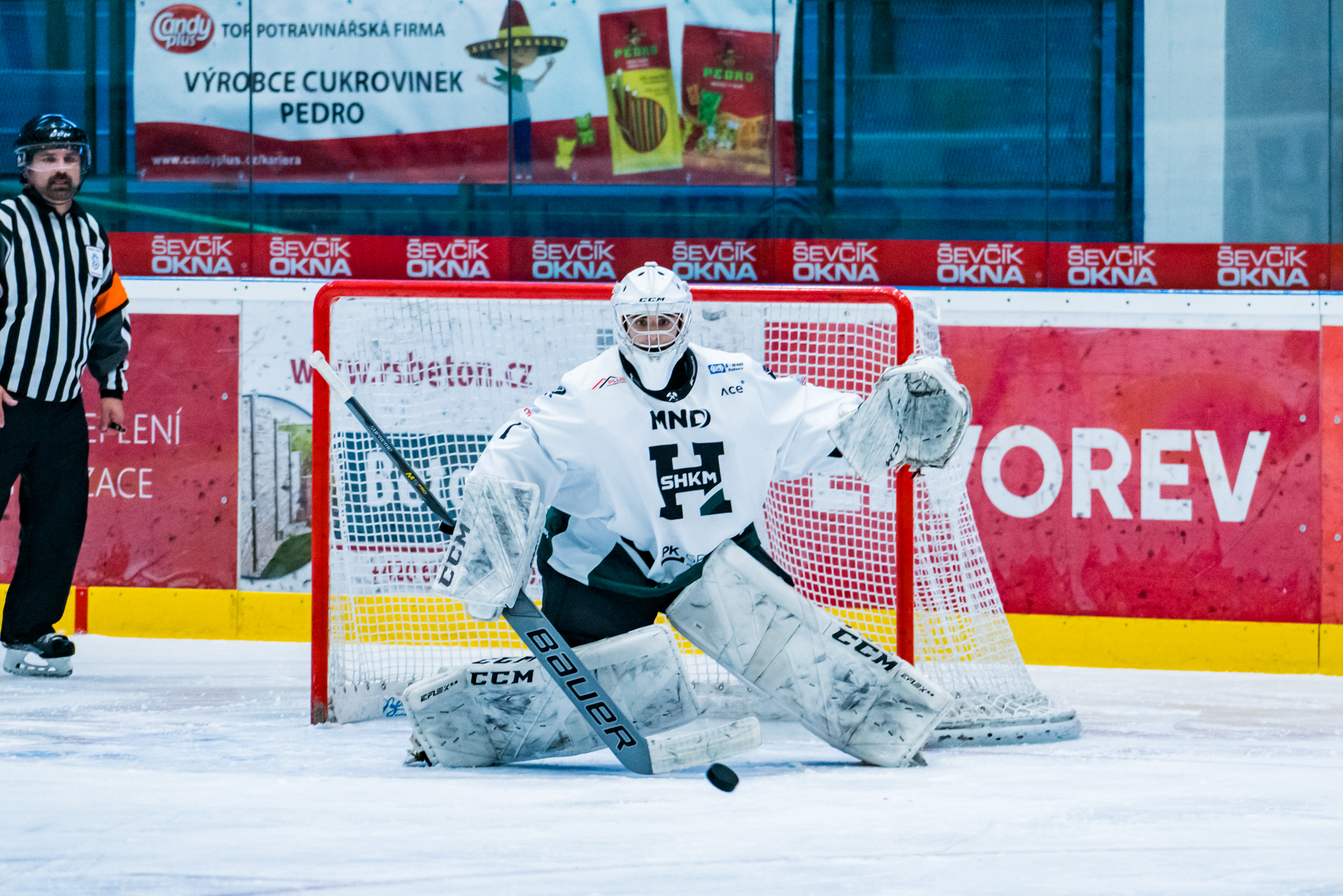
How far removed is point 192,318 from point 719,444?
7.39ft

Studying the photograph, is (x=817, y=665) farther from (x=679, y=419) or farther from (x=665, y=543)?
(x=679, y=419)

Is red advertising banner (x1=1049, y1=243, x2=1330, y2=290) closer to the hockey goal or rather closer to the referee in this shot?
the hockey goal

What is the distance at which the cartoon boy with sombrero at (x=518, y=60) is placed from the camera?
15.3 feet

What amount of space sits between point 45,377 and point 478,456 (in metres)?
1.17

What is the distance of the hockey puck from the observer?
8.77 ft

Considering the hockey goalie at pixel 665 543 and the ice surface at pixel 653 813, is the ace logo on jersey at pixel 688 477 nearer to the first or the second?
the hockey goalie at pixel 665 543

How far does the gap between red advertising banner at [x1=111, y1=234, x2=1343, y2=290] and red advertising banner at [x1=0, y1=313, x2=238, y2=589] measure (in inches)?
14.0

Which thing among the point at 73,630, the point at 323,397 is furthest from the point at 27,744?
the point at 73,630

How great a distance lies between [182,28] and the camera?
479 cm

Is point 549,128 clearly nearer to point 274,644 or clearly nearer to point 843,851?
point 274,644

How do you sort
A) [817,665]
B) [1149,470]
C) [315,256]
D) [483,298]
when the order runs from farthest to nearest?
[315,256] → [1149,470] → [483,298] → [817,665]

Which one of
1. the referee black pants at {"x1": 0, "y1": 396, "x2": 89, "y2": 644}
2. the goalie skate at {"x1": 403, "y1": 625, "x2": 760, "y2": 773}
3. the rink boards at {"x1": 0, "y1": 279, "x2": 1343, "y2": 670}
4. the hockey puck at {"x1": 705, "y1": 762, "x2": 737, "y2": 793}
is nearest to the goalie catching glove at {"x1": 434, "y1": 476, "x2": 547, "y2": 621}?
the goalie skate at {"x1": 403, "y1": 625, "x2": 760, "y2": 773}

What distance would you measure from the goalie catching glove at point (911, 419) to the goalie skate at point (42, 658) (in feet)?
7.28

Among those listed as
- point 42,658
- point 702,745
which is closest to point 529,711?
point 702,745
